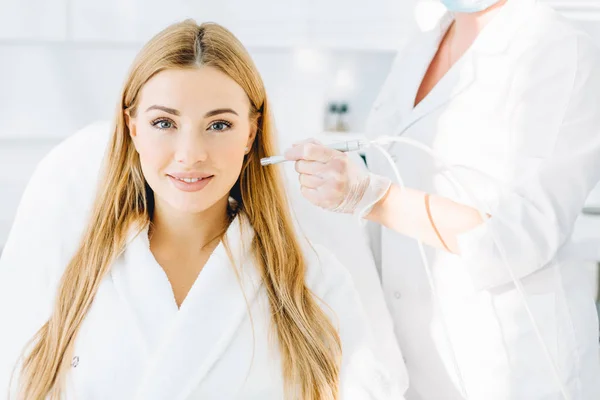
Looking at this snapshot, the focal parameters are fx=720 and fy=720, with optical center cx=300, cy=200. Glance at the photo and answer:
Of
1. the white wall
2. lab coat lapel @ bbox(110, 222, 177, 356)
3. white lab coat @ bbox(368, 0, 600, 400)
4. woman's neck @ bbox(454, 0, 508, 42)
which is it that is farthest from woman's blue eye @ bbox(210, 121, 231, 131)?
the white wall

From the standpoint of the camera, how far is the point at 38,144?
2.35 meters

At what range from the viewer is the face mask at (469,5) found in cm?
142

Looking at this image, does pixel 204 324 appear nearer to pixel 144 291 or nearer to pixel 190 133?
pixel 144 291

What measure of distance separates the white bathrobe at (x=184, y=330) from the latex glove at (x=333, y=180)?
0.17 metres

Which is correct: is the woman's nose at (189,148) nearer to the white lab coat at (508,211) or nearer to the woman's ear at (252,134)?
the woman's ear at (252,134)

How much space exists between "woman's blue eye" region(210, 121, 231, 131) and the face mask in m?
0.53

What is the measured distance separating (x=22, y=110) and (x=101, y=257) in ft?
3.90

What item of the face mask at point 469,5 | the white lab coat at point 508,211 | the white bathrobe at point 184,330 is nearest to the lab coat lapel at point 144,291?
the white bathrobe at point 184,330

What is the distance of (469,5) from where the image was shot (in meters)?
1.43

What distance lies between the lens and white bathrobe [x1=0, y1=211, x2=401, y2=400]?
1.22m

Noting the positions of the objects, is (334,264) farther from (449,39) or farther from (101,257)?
(449,39)

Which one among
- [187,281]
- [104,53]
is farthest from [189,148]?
[104,53]

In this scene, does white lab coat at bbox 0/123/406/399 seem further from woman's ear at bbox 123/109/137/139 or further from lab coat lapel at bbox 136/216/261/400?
woman's ear at bbox 123/109/137/139

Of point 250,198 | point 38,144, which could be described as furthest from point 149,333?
point 38,144
